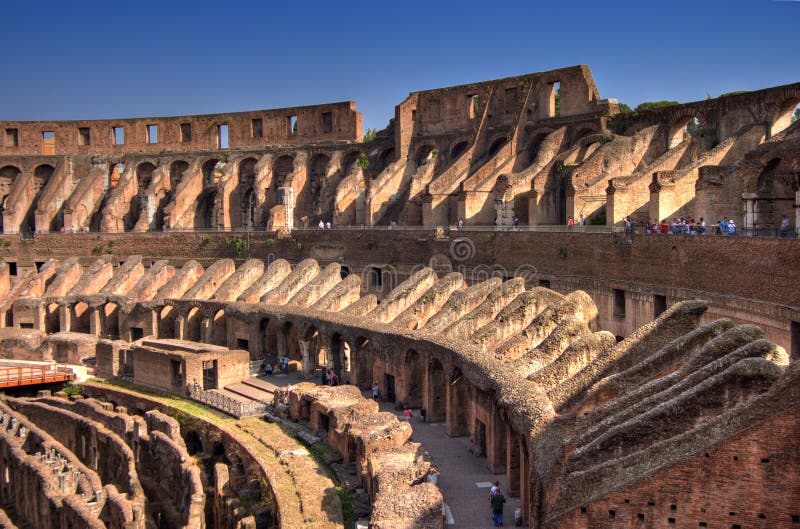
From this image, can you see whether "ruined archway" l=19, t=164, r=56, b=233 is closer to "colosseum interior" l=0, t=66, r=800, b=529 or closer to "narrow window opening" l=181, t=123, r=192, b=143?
"colosseum interior" l=0, t=66, r=800, b=529

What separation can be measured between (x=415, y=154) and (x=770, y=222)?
68.8ft

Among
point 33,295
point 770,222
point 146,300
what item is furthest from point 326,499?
point 33,295

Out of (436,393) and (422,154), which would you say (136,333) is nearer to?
(422,154)

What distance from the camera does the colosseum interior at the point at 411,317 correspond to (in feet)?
44.5

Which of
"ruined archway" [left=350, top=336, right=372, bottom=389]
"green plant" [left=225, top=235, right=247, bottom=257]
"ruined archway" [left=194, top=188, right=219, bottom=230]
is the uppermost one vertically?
"ruined archway" [left=194, top=188, right=219, bottom=230]

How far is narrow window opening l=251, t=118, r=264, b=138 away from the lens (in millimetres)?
47469

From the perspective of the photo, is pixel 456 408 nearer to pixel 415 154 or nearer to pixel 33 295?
pixel 415 154

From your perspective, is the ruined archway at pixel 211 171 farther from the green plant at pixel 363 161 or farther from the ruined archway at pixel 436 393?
the ruined archway at pixel 436 393

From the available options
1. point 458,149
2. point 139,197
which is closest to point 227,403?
point 458,149

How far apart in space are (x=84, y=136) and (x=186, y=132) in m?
6.50

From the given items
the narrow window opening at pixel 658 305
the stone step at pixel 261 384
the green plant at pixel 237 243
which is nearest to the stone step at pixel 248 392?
the stone step at pixel 261 384

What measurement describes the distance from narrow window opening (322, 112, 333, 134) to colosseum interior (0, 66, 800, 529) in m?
0.16

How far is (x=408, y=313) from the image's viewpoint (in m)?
26.8

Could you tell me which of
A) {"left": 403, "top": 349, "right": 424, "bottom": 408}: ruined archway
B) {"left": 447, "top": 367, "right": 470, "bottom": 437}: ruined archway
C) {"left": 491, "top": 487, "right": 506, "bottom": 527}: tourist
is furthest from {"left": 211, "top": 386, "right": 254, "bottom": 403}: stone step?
{"left": 491, "top": 487, "right": 506, "bottom": 527}: tourist
